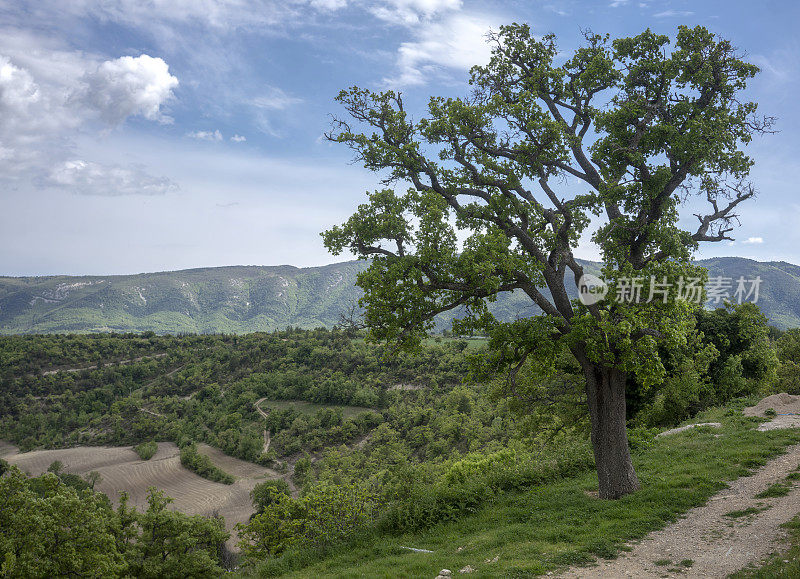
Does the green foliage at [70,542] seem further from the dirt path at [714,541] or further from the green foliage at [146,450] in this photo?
the green foliage at [146,450]

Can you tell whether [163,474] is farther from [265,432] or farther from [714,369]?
[714,369]

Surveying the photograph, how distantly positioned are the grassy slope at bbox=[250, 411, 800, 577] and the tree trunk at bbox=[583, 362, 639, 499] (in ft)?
1.69

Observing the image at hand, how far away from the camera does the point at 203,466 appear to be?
7769 cm

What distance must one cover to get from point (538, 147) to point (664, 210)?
3777 millimetres

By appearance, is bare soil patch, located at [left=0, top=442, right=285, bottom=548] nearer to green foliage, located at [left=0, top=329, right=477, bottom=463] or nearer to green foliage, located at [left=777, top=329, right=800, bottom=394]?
green foliage, located at [left=0, top=329, right=477, bottom=463]

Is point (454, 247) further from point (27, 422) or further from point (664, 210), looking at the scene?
point (27, 422)

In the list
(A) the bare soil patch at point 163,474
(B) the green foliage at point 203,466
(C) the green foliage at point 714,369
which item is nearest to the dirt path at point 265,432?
(A) the bare soil patch at point 163,474

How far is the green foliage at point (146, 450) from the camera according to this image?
83.6 metres

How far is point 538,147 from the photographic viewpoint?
1166cm

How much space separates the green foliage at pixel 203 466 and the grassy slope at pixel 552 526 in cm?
7374

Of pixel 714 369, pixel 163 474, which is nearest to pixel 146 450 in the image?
pixel 163 474

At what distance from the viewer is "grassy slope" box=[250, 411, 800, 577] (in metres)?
8.68

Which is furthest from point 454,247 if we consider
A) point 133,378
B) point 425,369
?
point 133,378

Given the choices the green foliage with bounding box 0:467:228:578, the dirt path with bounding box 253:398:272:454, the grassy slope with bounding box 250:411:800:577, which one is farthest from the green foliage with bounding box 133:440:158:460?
the grassy slope with bounding box 250:411:800:577
